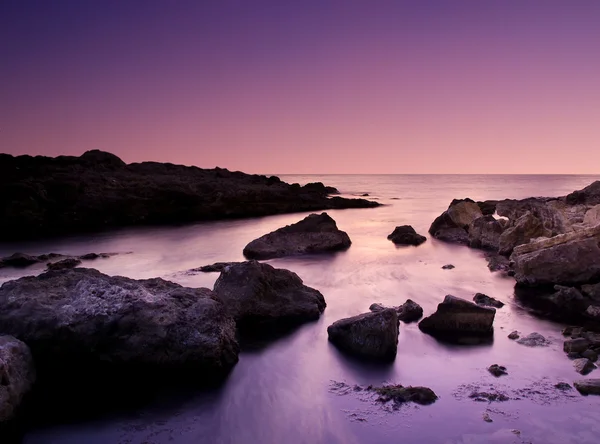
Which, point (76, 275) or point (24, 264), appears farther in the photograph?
point (24, 264)

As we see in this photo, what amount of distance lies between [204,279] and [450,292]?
25.2 feet

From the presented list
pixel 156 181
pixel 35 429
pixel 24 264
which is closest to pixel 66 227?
pixel 156 181

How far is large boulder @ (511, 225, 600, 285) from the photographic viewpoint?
487 inches

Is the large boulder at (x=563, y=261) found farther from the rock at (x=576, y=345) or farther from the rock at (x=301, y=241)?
the rock at (x=301, y=241)

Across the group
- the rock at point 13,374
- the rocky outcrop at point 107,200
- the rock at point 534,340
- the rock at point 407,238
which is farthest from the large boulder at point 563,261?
the rocky outcrop at point 107,200

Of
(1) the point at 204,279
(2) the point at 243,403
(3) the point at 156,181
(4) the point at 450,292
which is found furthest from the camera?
(3) the point at 156,181

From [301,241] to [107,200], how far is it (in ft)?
71.4

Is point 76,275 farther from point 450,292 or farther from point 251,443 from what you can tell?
point 450,292

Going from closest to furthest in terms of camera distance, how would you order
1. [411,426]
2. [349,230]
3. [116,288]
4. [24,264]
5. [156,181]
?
[411,426] → [116,288] → [24,264] → [349,230] → [156,181]

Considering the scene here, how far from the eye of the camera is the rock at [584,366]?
7.75 m

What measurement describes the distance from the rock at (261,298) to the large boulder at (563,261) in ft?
21.4

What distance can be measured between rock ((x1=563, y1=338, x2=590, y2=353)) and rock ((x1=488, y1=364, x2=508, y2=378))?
5.21 ft

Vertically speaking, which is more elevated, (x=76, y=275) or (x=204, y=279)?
(x=76, y=275)

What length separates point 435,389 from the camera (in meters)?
7.45
